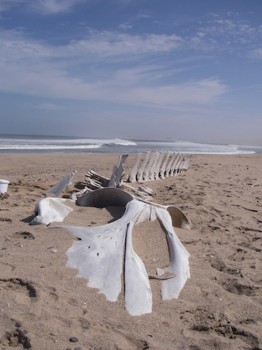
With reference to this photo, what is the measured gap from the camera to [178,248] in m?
3.86

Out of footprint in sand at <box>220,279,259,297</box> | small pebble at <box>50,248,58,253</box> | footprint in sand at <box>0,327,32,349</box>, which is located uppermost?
small pebble at <box>50,248,58,253</box>

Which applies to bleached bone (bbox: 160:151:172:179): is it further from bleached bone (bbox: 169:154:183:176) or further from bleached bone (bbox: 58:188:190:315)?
bleached bone (bbox: 58:188:190:315)

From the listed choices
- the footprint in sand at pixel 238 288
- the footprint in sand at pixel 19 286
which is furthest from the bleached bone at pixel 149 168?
the footprint in sand at pixel 19 286

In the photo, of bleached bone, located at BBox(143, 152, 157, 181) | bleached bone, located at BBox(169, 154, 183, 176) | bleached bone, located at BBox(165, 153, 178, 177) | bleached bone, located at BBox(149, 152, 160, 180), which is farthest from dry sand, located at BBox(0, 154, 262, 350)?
bleached bone, located at BBox(169, 154, 183, 176)

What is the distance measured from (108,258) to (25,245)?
837mm

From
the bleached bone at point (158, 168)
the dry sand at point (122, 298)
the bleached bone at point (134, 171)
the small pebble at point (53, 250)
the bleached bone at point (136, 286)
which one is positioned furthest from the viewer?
the bleached bone at point (158, 168)

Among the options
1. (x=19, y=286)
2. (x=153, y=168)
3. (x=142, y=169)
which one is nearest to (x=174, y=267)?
(x=19, y=286)

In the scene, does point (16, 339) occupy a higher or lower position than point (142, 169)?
lower

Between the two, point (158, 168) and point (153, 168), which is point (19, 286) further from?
point (158, 168)

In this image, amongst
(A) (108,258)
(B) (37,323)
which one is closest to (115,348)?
(B) (37,323)

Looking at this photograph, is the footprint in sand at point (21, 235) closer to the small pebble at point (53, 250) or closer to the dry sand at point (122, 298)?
the dry sand at point (122, 298)

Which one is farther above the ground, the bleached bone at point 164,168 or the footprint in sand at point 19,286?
the bleached bone at point 164,168

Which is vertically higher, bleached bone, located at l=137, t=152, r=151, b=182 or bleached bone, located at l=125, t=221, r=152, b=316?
bleached bone, located at l=137, t=152, r=151, b=182

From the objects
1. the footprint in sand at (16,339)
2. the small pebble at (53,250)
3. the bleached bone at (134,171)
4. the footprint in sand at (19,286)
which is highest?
the bleached bone at (134,171)
